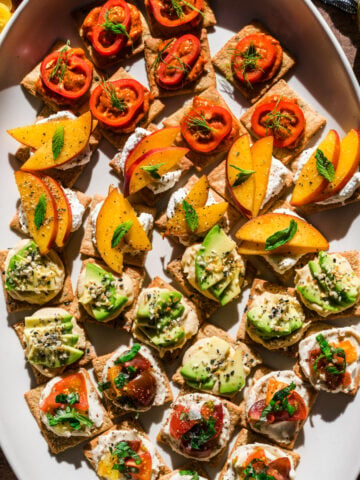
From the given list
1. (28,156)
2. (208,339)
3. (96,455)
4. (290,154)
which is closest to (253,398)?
(208,339)

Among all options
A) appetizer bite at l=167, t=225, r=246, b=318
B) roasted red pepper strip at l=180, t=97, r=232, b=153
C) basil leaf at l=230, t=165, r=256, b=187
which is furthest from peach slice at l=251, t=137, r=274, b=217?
appetizer bite at l=167, t=225, r=246, b=318

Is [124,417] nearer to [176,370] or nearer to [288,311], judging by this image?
[176,370]

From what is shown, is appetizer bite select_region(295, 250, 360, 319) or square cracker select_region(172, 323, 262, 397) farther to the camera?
square cracker select_region(172, 323, 262, 397)

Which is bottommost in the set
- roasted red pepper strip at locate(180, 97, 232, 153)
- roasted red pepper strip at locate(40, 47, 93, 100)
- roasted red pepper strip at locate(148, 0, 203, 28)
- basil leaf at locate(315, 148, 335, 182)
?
basil leaf at locate(315, 148, 335, 182)

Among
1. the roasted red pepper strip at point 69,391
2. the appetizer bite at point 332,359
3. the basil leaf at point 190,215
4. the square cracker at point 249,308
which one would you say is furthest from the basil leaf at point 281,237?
the roasted red pepper strip at point 69,391

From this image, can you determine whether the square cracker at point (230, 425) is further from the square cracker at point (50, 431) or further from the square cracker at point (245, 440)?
the square cracker at point (50, 431)

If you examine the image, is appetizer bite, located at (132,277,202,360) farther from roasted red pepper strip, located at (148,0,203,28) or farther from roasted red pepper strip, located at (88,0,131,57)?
roasted red pepper strip, located at (148,0,203,28)

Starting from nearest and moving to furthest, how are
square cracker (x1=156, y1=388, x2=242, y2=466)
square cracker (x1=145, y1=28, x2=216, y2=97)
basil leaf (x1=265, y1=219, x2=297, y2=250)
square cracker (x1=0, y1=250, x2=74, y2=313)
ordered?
basil leaf (x1=265, y1=219, x2=297, y2=250)
square cracker (x1=156, y1=388, x2=242, y2=466)
square cracker (x1=0, y1=250, x2=74, y2=313)
square cracker (x1=145, y1=28, x2=216, y2=97)
